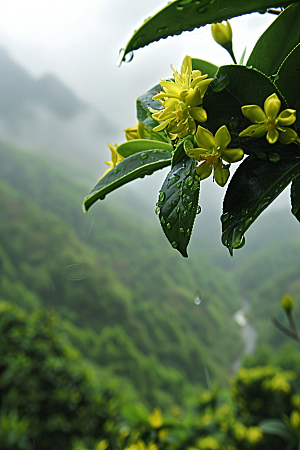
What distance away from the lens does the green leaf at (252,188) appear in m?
0.15

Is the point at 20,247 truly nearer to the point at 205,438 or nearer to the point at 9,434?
the point at 9,434

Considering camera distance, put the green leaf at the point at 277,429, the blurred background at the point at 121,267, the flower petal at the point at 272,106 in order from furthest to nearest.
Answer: the blurred background at the point at 121,267 → the green leaf at the point at 277,429 → the flower petal at the point at 272,106

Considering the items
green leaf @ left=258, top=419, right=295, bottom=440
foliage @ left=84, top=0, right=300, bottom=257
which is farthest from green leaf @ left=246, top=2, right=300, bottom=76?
green leaf @ left=258, top=419, right=295, bottom=440

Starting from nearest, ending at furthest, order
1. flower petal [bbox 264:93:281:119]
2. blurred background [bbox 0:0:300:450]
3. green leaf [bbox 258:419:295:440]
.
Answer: flower petal [bbox 264:93:281:119] < green leaf [bbox 258:419:295:440] < blurred background [bbox 0:0:300:450]

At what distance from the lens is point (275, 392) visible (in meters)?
1.03

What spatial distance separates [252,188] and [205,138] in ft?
0.13

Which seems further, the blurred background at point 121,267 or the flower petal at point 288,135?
the blurred background at point 121,267

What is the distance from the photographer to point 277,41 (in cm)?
18

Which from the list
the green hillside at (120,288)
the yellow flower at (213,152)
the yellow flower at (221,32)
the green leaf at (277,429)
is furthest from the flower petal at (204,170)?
the green hillside at (120,288)

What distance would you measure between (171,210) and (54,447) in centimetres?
112

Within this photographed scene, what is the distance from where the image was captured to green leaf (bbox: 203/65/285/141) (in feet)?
0.45

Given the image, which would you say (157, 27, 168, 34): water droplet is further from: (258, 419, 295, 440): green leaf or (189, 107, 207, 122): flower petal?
(258, 419, 295, 440): green leaf

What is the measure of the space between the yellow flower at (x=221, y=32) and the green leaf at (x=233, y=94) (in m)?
0.09

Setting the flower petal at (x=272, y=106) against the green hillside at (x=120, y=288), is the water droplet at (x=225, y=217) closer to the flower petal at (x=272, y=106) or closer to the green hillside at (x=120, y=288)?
the flower petal at (x=272, y=106)
